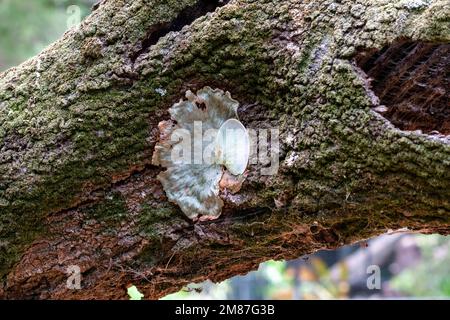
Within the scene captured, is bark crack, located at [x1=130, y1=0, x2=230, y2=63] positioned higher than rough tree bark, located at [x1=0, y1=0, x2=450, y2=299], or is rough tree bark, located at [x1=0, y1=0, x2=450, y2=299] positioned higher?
bark crack, located at [x1=130, y1=0, x2=230, y2=63]

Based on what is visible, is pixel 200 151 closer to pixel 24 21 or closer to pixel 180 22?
pixel 180 22

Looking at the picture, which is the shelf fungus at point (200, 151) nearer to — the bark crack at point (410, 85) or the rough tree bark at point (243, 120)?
the rough tree bark at point (243, 120)

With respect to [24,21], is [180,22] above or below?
below

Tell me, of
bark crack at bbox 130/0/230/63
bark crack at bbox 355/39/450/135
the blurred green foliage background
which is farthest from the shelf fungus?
the blurred green foliage background

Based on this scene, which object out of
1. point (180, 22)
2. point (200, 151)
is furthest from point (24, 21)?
point (200, 151)

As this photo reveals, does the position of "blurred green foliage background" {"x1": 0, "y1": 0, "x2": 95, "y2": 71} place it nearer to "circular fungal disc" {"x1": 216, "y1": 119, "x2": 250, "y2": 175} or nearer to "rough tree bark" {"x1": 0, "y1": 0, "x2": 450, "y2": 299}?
"rough tree bark" {"x1": 0, "y1": 0, "x2": 450, "y2": 299}

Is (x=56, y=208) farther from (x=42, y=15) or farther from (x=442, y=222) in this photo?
(x=42, y=15)
